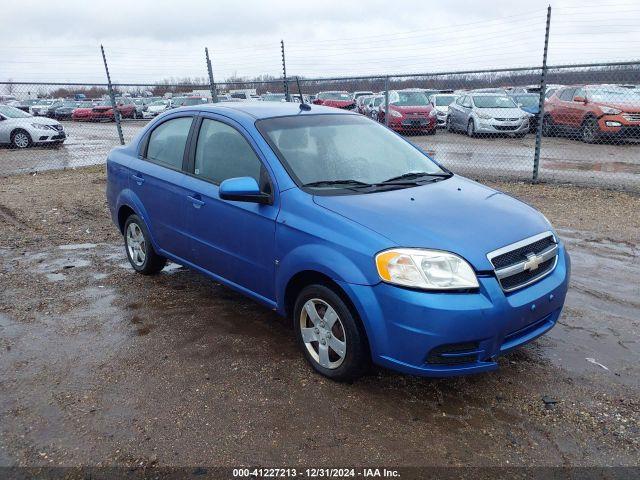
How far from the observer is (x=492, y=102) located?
1717 cm

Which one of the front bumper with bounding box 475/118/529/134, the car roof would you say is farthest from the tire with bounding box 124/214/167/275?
the front bumper with bounding box 475/118/529/134

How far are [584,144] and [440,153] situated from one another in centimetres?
433

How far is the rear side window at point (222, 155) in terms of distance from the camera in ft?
12.7

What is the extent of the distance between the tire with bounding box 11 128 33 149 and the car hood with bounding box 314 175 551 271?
1717 centimetres

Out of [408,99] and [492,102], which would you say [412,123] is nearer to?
[408,99]

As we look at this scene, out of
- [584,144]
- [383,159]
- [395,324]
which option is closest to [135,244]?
[383,159]

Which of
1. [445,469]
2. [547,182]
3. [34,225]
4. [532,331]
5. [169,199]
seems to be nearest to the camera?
[445,469]

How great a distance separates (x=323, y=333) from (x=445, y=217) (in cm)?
104

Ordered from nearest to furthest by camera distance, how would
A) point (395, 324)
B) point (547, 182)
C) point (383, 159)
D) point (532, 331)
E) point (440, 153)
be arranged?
point (395, 324) < point (532, 331) < point (383, 159) < point (547, 182) < point (440, 153)

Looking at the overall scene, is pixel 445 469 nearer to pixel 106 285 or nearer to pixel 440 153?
pixel 106 285

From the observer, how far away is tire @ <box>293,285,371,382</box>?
3.11 m

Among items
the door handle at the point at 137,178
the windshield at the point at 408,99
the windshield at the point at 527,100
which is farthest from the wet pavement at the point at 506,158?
the door handle at the point at 137,178

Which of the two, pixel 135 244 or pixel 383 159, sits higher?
pixel 383 159

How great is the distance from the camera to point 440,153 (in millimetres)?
14078
